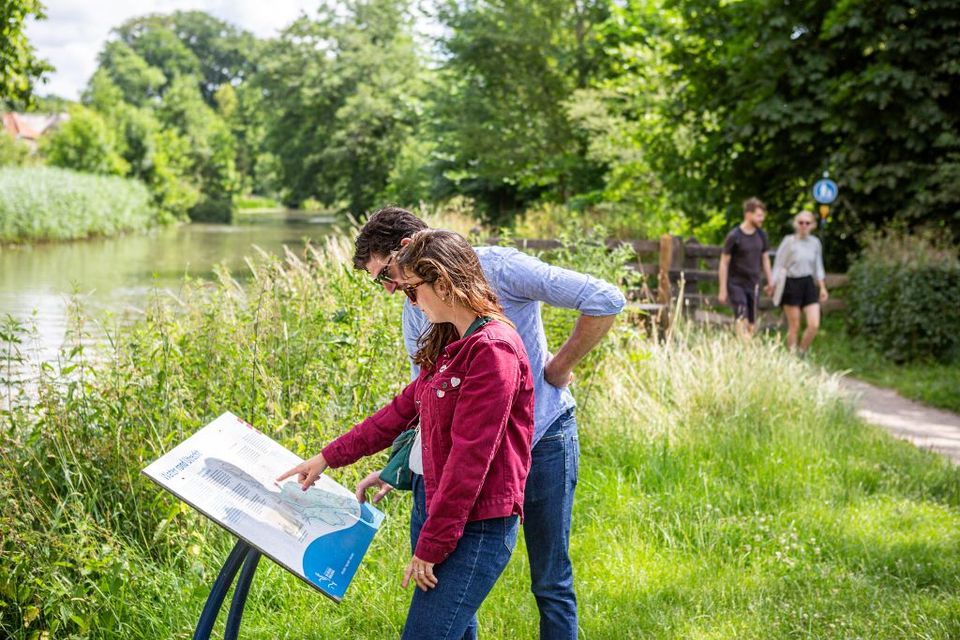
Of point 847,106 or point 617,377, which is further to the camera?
point 847,106

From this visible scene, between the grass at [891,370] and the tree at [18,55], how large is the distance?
319 inches

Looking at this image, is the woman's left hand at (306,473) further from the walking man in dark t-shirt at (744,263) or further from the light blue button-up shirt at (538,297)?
the walking man in dark t-shirt at (744,263)

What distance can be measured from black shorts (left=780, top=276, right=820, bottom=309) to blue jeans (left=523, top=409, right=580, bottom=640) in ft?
27.5

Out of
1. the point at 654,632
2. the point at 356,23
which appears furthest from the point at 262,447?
the point at 356,23

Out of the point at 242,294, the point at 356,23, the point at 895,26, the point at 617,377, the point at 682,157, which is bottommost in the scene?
the point at 617,377

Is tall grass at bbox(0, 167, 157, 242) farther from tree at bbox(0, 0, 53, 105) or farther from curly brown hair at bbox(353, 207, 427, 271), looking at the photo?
curly brown hair at bbox(353, 207, 427, 271)

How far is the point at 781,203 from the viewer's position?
17.0m

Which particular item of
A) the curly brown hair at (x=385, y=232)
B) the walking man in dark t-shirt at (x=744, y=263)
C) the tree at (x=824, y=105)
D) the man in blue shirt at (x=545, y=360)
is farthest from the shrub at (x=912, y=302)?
the curly brown hair at (x=385, y=232)

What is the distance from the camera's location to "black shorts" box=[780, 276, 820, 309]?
10.7 m

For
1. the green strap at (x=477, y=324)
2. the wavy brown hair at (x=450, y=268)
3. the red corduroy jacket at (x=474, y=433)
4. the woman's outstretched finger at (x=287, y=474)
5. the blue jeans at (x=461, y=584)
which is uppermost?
the wavy brown hair at (x=450, y=268)

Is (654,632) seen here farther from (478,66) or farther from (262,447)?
(478,66)

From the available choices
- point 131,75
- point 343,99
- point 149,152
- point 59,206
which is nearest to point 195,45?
point 131,75

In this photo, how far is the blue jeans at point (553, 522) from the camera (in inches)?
115

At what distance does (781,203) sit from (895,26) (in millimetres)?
3702
